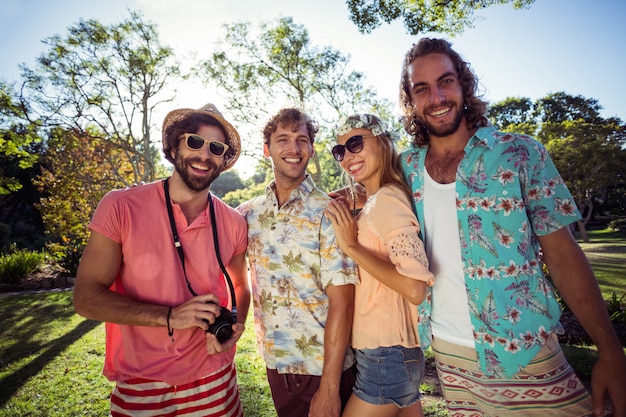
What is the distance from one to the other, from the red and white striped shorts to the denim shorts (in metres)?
Answer: 0.99

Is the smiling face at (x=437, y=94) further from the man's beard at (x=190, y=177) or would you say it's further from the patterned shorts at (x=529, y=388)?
the man's beard at (x=190, y=177)

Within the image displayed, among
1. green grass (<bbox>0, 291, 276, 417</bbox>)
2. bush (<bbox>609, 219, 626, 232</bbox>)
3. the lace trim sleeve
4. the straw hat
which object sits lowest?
bush (<bbox>609, 219, 626, 232</bbox>)

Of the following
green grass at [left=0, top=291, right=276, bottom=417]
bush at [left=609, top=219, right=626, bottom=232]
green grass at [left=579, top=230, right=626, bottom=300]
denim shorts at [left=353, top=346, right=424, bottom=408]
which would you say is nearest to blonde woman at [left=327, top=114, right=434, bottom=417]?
denim shorts at [left=353, top=346, right=424, bottom=408]

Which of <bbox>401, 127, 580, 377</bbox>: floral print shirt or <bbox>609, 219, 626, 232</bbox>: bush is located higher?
<bbox>401, 127, 580, 377</bbox>: floral print shirt

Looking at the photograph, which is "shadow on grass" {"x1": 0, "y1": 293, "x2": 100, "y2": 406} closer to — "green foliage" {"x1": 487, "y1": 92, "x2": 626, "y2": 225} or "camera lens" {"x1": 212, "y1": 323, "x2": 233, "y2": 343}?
"camera lens" {"x1": 212, "y1": 323, "x2": 233, "y2": 343}

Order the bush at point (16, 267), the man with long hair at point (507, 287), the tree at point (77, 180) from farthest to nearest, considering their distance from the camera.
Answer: the tree at point (77, 180), the bush at point (16, 267), the man with long hair at point (507, 287)

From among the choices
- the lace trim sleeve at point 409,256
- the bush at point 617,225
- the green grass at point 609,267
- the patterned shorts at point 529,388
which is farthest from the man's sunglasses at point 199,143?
the bush at point 617,225

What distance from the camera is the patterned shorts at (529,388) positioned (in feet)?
6.49

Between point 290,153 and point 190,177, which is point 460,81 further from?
point 190,177

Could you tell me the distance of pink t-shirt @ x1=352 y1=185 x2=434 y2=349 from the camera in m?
2.18

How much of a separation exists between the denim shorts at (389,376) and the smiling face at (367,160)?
1217mm

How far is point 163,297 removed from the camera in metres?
2.38

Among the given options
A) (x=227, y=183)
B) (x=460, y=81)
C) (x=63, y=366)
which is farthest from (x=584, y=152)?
(x=227, y=183)

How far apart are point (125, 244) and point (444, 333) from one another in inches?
90.2
